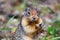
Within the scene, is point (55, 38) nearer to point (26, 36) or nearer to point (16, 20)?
point (26, 36)

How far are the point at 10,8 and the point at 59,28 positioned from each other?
2953 mm

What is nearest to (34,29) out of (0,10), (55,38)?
(55,38)

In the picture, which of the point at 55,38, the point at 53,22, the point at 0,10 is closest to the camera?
the point at 55,38

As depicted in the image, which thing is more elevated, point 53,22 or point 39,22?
point 53,22

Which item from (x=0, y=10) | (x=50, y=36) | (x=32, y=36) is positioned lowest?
(x=32, y=36)

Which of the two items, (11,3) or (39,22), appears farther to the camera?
(11,3)

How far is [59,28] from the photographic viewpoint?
7.79m

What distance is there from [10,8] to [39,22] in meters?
4.44

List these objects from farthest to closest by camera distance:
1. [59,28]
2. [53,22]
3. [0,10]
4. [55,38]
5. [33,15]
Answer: [0,10], [53,22], [59,28], [55,38], [33,15]

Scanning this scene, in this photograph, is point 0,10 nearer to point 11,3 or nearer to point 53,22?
point 11,3

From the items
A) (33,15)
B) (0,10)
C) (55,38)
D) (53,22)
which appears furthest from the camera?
(0,10)

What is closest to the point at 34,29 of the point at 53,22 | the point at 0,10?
the point at 53,22

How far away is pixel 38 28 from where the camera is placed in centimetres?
606

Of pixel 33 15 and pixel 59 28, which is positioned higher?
pixel 59 28
